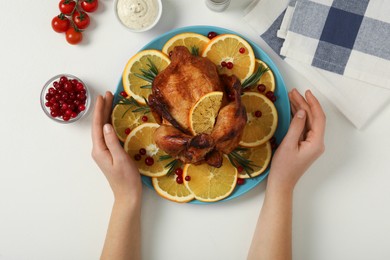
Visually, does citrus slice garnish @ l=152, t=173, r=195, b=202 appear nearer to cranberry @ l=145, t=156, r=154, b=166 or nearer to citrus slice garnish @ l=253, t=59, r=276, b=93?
cranberry @ l=145, t=156, r=154, b=166

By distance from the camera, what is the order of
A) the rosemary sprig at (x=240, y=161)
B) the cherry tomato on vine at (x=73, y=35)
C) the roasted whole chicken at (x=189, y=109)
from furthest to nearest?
the cherry tomato on vine at (x=73, y=35) < the rosemary sprig at (x=240, y=161) < the roasted whole chicken at (x=189, y=109)

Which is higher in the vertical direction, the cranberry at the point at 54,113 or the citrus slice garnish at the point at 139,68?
the citrus slice garnish at the point at 139,68

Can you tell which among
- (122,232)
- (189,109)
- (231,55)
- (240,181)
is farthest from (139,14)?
(122,232)

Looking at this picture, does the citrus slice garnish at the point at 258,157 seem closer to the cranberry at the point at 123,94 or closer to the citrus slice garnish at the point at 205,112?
the citrus slice garnish at the point at 205,112

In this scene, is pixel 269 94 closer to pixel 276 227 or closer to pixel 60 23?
pixel 276 227

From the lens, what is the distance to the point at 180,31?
74.3 inches

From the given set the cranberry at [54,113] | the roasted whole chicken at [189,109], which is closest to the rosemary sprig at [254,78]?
the roasted whole chicken at [189,109]

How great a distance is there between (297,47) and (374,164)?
0.73m

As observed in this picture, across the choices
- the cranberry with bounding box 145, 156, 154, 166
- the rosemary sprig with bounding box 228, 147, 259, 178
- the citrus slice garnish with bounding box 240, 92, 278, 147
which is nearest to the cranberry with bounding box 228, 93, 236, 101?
the citrus slice garnish with bounding box 240, 92, 278, 147

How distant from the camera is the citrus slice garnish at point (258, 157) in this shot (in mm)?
1875

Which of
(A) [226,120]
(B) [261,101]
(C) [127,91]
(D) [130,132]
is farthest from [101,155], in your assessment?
(B) [261,101]

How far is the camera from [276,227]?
74.2 inches

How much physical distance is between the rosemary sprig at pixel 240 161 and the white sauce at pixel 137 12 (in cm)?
75

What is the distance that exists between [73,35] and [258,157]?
1099mm
